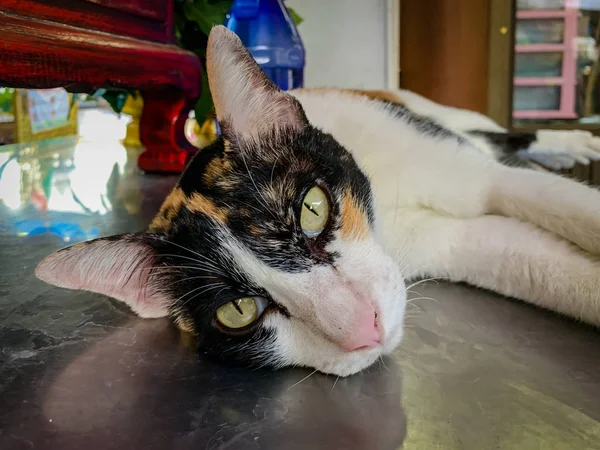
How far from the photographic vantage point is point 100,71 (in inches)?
55.3

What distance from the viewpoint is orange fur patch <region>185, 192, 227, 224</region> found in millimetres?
722

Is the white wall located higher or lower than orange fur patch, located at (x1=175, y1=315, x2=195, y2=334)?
higher

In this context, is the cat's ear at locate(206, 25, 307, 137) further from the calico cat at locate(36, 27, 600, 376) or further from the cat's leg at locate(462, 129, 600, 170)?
the cat's leg at locate(462, 129, 600, 170)

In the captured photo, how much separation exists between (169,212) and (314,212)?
270 millimetres

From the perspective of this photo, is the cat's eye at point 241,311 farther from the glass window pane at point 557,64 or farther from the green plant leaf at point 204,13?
the glass window pane at point 557,64

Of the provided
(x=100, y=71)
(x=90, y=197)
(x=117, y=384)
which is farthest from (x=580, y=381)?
(x=90, y=197)

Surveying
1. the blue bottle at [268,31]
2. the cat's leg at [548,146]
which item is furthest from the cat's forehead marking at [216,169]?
the blue bottle at [268,31]

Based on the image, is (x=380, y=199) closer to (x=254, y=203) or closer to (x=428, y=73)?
(x=254, y=203)

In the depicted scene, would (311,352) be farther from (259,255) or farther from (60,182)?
(60,182)

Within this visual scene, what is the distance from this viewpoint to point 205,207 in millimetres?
746

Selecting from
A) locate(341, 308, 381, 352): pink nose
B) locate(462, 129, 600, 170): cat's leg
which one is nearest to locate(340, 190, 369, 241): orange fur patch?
locate(341, 308, 381, 352): pink nose

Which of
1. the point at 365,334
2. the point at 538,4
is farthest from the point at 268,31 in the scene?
the point at 365,334

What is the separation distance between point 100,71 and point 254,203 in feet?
3.07

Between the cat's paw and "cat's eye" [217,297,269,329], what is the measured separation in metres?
1.21
